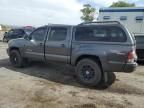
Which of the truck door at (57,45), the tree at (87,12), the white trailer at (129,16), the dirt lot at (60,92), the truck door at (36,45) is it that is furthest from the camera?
the tree at (87,12)

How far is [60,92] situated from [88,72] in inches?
49.9

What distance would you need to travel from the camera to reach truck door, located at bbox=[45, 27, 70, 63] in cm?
736

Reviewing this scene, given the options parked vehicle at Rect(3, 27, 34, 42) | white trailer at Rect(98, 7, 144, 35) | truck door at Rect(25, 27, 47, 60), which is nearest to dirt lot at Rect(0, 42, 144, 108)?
truck door at Rect(25, 27, 47, 60)

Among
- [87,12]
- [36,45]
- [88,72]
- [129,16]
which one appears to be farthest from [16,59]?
[87,12]

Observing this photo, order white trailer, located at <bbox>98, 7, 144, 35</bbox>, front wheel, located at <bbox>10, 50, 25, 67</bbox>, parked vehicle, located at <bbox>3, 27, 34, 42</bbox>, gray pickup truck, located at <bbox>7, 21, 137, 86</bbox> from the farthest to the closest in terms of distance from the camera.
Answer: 1. parked vehicle, located at <bbox>3, 27, 34, 42</bbox>
2. white trailer, located at <bbox>98, 7, 144, 35</bbox>
3. front wheel, located at <bbox>10, 50, 25, 67</bbox>
4. gray pickup truck, located at <bbox>7, 21, 137, 86</bbox>

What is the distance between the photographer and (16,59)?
355 inches

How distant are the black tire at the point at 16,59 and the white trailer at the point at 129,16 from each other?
A: 8.86 meters

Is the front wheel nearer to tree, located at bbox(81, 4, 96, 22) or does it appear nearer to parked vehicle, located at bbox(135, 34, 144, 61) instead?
parked vehicle, located at bbox(135, 34, 144, 61)

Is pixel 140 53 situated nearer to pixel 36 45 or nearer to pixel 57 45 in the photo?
pixel 57 45

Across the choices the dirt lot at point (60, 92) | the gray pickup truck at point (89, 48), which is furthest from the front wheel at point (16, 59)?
the gray pickup truck at point (89, 48)

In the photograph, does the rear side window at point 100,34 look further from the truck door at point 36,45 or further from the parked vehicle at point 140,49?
the parked vehicle at point 140,49

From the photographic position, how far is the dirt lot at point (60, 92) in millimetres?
5273

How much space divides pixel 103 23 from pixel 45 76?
285cm

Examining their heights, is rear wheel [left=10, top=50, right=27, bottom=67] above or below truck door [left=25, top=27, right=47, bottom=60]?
below
